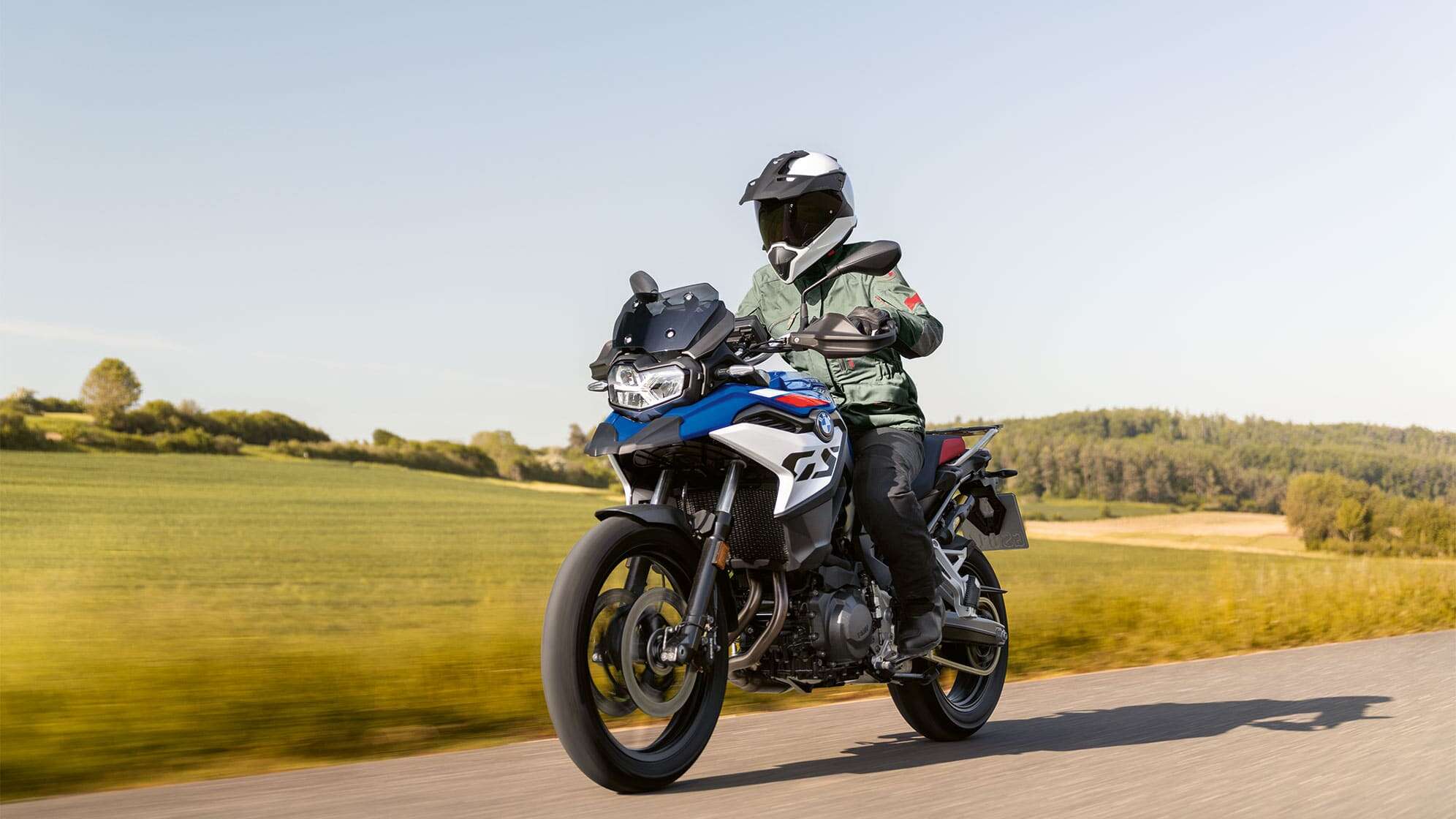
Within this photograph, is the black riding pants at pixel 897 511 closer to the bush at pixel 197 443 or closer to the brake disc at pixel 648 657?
the brake disc at pixel 648 657

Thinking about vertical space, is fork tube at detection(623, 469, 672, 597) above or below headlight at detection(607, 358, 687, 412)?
below

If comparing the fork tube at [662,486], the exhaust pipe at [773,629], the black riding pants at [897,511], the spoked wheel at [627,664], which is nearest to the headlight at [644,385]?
the fork tube at [662,486]

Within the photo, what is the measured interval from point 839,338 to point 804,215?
2.88 feet

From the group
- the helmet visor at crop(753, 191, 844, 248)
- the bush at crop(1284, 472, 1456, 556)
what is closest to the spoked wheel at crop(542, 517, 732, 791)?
the helmet visor at crop(753, 191, 844, 248)

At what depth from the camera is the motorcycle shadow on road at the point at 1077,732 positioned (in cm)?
454

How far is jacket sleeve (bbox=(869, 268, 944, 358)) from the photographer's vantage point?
4.57 metres

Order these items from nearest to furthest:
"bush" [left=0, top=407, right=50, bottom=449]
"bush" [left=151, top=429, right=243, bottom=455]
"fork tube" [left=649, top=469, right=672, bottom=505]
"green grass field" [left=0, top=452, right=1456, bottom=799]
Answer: "fork tube" [left=649, top=469, right=672, bottom=505] → "green grass field" [left=0, top=452, right=1456, bottom=799] → "bush" [left=0, top=407, right=50, bottom=449] → "bush" [left=151, top=429, right=243, bottom=455]

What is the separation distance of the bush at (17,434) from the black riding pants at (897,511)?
50.8 meters

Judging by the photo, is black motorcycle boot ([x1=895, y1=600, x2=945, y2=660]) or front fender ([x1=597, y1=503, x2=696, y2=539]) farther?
black motorcycle boot ([x1=895, y1=600, x2=945, y2=660])

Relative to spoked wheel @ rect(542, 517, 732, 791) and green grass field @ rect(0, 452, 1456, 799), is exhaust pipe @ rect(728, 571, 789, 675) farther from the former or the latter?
green grass field @ rect(0, 452, 1456, 799)

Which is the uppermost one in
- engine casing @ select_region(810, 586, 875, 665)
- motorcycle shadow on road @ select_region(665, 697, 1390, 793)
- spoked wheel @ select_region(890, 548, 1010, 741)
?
engine casing @ select_region(810, 586, 875, 665)

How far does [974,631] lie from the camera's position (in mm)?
5371

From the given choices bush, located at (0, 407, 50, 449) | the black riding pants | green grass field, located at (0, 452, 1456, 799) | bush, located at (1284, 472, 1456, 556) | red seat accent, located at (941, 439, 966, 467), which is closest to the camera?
the black riding pants

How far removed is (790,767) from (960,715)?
1180 mm
